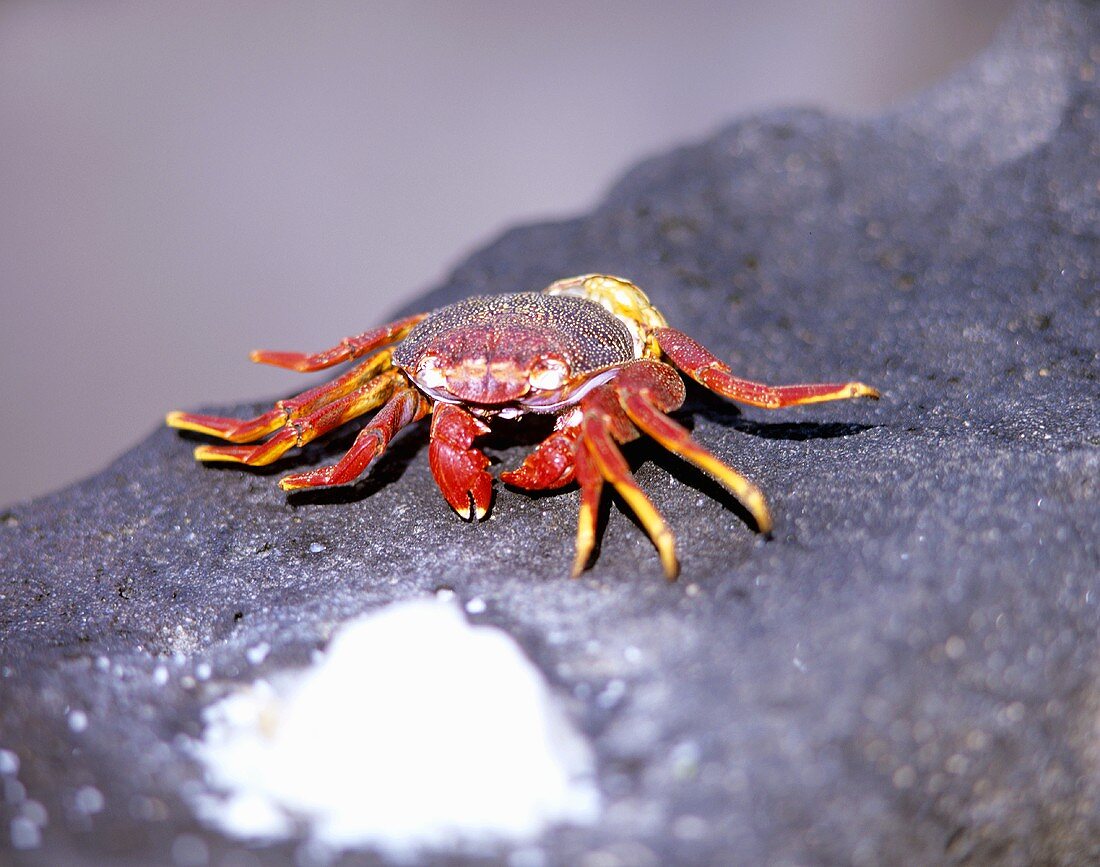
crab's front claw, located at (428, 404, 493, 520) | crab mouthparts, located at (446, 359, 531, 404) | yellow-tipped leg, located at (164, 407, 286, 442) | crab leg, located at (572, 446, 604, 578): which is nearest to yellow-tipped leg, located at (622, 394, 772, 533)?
crab leg, located at (572, 446, 604, 578)

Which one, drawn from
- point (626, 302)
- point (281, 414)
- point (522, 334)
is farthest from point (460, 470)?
point (626, 302)

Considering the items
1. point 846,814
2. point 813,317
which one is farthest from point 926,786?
point 813,317

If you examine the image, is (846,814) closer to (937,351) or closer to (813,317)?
(937,351)

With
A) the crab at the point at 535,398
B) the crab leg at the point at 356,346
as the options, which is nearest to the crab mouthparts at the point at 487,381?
the crab at the point at 535,398

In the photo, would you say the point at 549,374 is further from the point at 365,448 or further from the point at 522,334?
the point at 365,448

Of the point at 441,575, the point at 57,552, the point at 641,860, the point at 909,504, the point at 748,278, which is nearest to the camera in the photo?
the point at 641,860

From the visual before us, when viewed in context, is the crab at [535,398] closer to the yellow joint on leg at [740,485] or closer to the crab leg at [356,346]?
the yellow joint on leg at [740,485]
